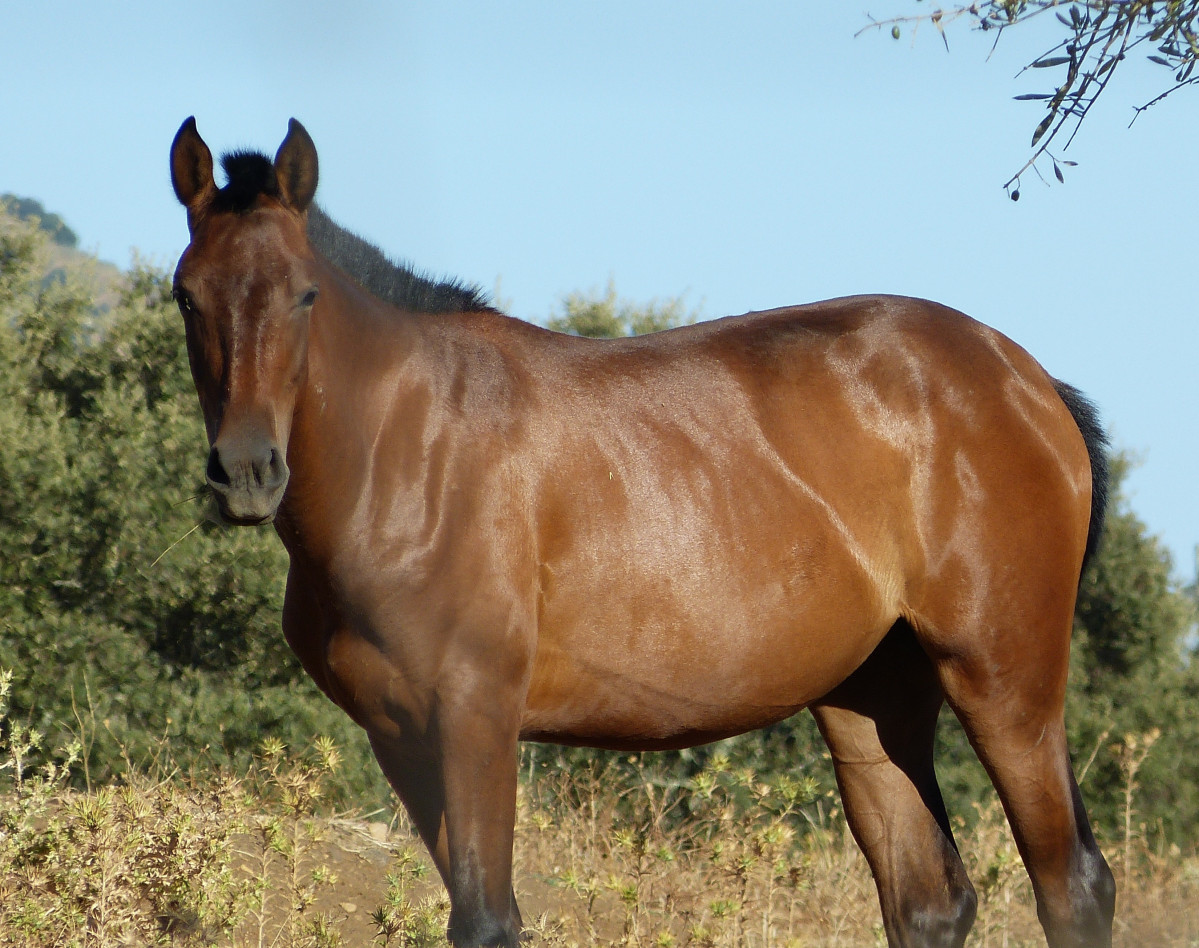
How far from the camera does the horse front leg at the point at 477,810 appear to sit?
10.3 feet

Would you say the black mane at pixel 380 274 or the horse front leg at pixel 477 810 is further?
the black mane at pixel 380 274

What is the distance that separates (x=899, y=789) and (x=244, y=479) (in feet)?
8.45

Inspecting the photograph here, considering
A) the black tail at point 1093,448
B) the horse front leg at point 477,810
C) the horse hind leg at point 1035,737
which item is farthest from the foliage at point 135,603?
the black tail at point 1093,448

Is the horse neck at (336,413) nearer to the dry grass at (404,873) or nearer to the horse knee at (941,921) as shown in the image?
the dry grass at (404,873)

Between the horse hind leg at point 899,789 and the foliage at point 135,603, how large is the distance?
3.65 metres

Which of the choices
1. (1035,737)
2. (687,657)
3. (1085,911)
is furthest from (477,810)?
(1085,911)

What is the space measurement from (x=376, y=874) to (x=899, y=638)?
109 inches

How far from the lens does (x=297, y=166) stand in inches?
132

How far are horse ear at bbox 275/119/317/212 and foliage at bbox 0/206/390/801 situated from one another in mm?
3740

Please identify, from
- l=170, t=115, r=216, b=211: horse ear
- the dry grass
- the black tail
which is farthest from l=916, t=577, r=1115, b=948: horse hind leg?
l=170, t=115, r=216, b=211: horse ear

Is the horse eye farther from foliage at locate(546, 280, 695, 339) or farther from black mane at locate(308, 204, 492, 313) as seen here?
foliage at locate(546, 280, 695, 339)

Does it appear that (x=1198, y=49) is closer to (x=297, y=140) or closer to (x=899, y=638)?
(x=899, y=638)

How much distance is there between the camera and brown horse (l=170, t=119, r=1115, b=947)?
3193mm

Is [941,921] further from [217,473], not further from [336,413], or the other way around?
[217,473]
